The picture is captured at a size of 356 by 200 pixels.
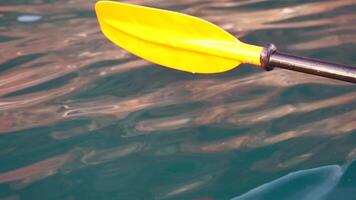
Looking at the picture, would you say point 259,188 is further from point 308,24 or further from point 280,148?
point 308,24

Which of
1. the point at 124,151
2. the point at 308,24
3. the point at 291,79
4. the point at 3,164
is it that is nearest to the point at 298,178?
the point at 124,151

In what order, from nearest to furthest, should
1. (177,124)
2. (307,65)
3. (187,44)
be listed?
(307,65), (187,44), (177,124)

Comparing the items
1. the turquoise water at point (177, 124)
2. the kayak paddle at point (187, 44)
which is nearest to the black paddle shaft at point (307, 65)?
the kayak paddle at point (187, 44)

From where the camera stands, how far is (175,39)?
176 cm

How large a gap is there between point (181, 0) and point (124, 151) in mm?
1904

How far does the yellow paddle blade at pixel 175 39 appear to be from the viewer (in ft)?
5.19

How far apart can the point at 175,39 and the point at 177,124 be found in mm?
558

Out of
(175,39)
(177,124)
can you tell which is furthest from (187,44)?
(177,124)

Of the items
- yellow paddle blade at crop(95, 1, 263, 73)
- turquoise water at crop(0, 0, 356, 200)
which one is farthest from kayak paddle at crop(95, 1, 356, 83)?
turquoise water at crop(0, 0, 356, 200)

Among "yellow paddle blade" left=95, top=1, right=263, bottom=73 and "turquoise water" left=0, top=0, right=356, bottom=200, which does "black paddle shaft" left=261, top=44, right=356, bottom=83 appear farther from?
"turquoise water" left=0, top=0, right=356, bottom=200

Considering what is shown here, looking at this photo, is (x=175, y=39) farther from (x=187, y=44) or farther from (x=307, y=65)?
(x=307, y=65)

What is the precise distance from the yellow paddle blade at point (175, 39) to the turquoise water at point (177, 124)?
1.33 ft

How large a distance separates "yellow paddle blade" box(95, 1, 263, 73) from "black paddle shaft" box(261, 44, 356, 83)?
1.4 inches

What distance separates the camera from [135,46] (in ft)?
6.40
